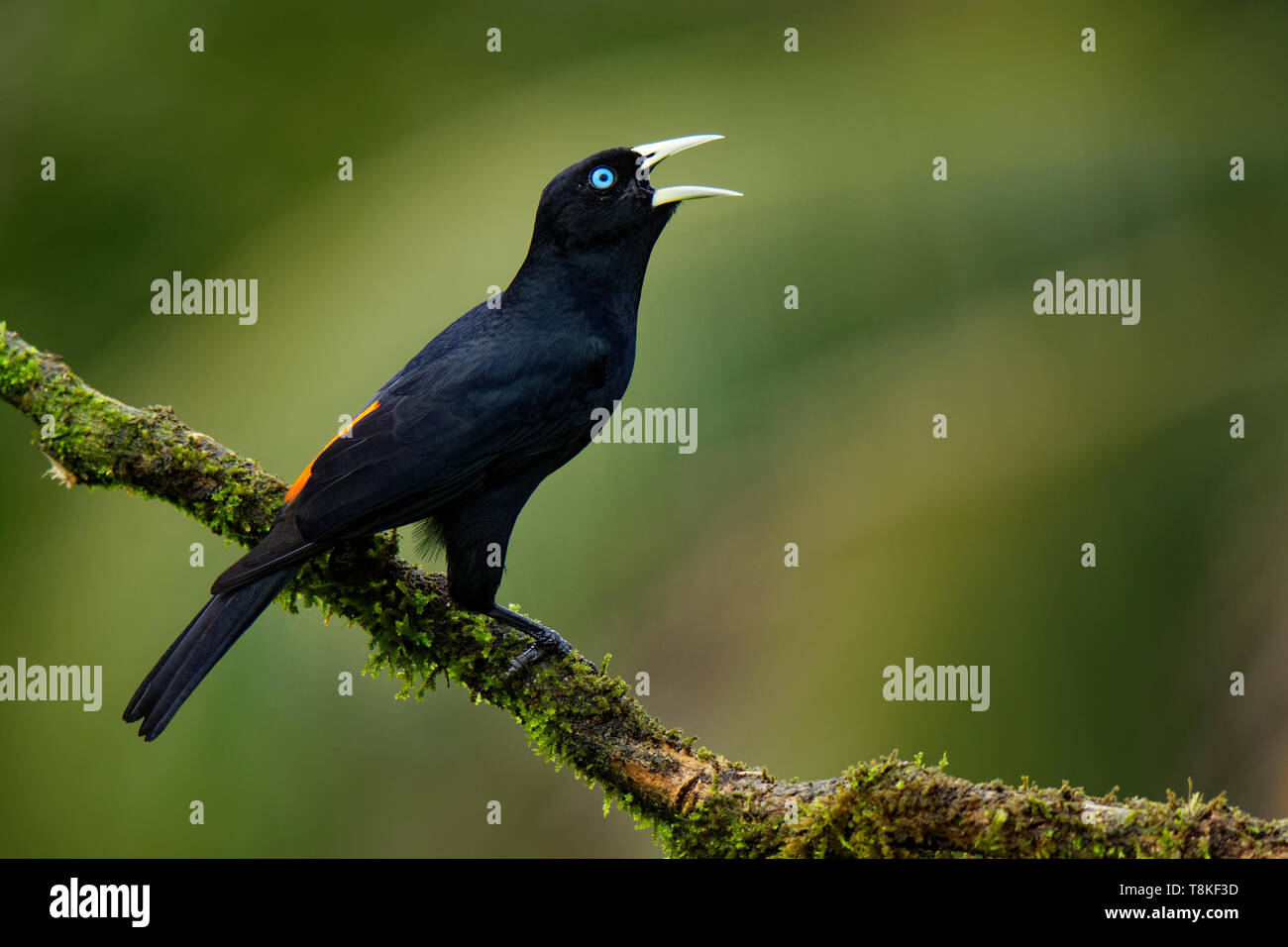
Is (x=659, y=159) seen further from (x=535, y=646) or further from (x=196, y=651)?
(x=196, y=651)

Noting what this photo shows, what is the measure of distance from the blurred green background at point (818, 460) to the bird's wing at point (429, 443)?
1289 mm

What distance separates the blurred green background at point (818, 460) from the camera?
15.1ft

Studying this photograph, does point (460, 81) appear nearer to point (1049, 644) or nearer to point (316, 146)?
point (316, 146)

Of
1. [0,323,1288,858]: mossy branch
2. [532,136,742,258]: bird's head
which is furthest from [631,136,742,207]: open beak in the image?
[0,323,1288,858]: mossy branch

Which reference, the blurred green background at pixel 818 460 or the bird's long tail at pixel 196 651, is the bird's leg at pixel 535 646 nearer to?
the bird's long tail at pixel 196 651

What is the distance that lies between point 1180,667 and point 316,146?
5838 mm

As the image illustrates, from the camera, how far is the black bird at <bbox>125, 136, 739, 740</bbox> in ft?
10.6

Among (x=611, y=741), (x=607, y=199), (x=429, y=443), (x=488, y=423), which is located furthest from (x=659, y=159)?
(x=611, y=741)

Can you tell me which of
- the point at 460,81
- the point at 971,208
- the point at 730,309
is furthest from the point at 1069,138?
the point at 460,81

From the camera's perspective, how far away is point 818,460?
5.11 metres

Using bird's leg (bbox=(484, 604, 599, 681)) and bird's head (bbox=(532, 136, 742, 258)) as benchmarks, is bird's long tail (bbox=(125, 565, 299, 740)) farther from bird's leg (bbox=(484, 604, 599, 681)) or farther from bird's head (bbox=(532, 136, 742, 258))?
bird's head (bbox=(532, 136, 742, 258))

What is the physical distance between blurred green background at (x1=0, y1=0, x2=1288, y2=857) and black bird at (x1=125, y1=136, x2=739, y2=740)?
43.7 inches

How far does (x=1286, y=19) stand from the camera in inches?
243

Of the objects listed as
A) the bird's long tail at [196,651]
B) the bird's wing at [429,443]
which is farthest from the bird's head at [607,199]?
the bird's long tail at [196,651]
